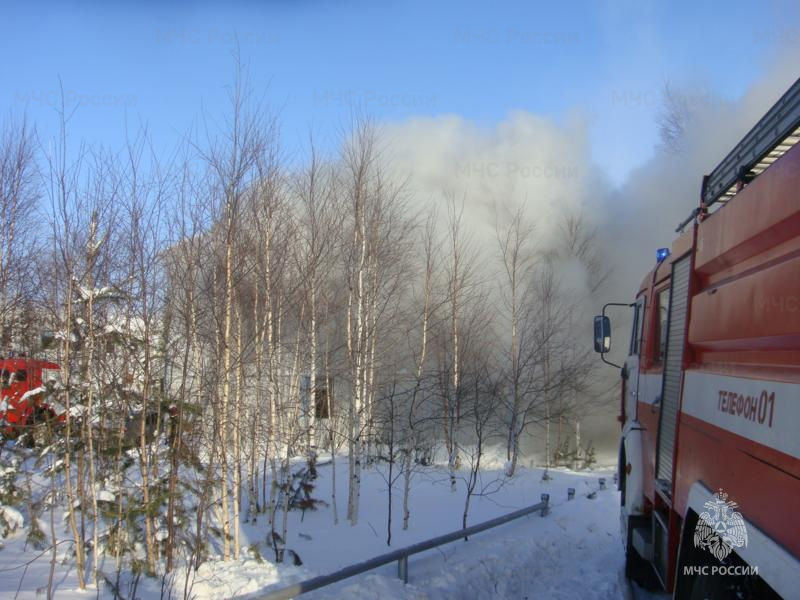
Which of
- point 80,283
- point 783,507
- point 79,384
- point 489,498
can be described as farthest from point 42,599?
point 489,498

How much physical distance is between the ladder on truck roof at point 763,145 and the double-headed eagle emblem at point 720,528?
5.41ft

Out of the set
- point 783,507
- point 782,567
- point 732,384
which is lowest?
point 782,567

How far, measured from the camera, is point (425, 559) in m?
6.63

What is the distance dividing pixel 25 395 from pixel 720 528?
22.2ft

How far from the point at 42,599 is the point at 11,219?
665 centimetres

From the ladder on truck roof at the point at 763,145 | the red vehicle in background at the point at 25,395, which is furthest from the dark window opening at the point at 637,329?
the red vehicle in background at the point at 25,395

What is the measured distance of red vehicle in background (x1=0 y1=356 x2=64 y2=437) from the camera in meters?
6.72

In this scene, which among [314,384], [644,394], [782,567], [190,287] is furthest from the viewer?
[314,384]

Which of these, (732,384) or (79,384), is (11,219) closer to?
(79,384)

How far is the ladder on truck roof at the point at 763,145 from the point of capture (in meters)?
2.85

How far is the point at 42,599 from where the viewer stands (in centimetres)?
539

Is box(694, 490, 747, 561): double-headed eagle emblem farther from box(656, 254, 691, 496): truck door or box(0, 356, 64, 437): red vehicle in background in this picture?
box(0, 356, 64, 437): red vehicle in background

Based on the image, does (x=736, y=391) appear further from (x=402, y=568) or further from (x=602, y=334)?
(x=402, y=568)

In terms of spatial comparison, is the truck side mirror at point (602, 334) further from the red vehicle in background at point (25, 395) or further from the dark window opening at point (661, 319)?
the red vehicle in background at point (25, 395)
